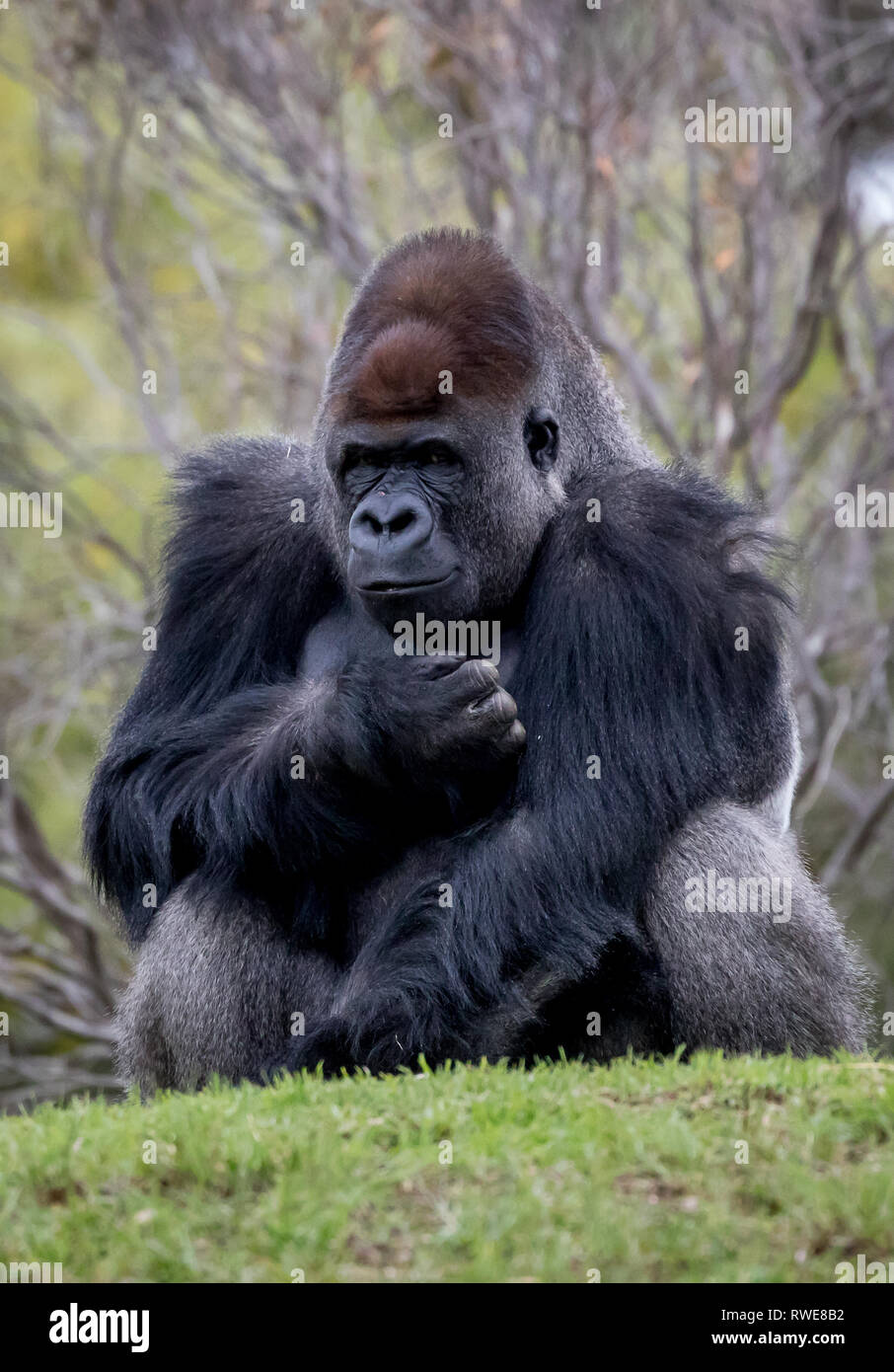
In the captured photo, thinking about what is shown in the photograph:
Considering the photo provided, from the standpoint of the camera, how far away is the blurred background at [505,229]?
8.80m

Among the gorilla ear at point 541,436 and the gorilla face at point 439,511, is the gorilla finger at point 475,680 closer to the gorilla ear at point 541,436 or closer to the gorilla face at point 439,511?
the gorilla face at point 439,511

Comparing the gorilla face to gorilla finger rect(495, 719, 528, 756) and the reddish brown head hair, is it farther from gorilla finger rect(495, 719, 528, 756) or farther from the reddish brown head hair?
gorilla finger rect(495, 719, 528, 756)

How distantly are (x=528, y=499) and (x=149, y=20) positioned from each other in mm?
5324

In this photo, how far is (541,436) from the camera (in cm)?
521

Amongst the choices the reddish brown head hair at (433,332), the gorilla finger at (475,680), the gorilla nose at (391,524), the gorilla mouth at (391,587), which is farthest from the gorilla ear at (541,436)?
the gorilla finger at (475,680)

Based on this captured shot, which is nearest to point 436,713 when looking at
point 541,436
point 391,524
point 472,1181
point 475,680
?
point 475,680

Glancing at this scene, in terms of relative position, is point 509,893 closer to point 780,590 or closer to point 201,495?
point 780,590

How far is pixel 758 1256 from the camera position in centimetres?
321

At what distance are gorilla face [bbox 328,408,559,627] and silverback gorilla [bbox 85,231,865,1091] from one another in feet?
0.03

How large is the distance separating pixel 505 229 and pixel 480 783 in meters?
5.18

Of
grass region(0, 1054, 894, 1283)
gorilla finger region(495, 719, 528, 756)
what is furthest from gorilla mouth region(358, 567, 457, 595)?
grass region(0, 1054, 894, 1283)

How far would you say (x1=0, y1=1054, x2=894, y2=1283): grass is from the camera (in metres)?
3.23
